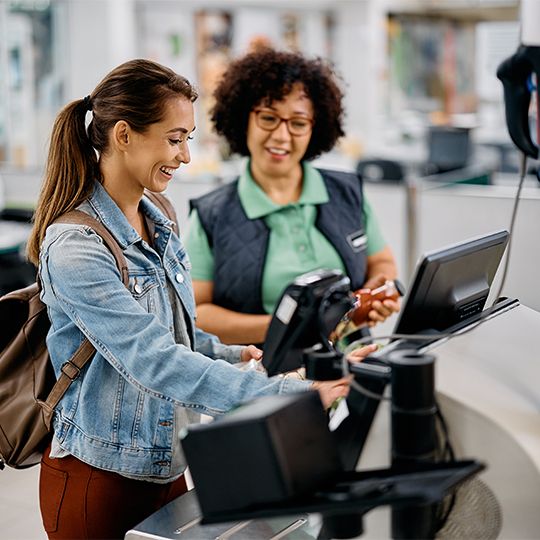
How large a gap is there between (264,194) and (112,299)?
114cm

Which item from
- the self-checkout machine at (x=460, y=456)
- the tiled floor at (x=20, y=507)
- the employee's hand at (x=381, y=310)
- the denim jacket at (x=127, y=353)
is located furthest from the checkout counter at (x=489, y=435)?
the tiled floor at (x=20, y=507)

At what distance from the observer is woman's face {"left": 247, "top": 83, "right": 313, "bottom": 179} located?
2.68 m

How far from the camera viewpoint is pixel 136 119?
5.79 feet

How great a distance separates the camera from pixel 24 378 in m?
1.89

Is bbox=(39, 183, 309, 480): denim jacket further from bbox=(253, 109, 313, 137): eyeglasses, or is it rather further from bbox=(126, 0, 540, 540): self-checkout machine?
bbox=(253, 109, 313, 137): eyeglasses

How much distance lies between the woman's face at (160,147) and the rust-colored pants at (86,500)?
57 centimetres

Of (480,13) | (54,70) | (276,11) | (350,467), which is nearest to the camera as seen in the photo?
(350,467)

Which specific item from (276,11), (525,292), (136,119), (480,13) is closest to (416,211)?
(525,292)

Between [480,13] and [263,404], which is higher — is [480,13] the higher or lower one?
the higher one

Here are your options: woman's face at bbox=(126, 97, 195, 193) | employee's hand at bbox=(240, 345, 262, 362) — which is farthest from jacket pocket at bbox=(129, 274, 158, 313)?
employee's hand at bbox=(240, 345, 262, 362)

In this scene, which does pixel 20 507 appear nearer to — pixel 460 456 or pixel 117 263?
pixel 117 263

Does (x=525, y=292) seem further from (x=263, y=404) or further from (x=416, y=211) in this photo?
(x=416, y=211)

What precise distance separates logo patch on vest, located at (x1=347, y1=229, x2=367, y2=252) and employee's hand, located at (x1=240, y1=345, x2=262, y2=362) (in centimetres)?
74

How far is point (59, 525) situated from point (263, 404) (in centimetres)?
84
